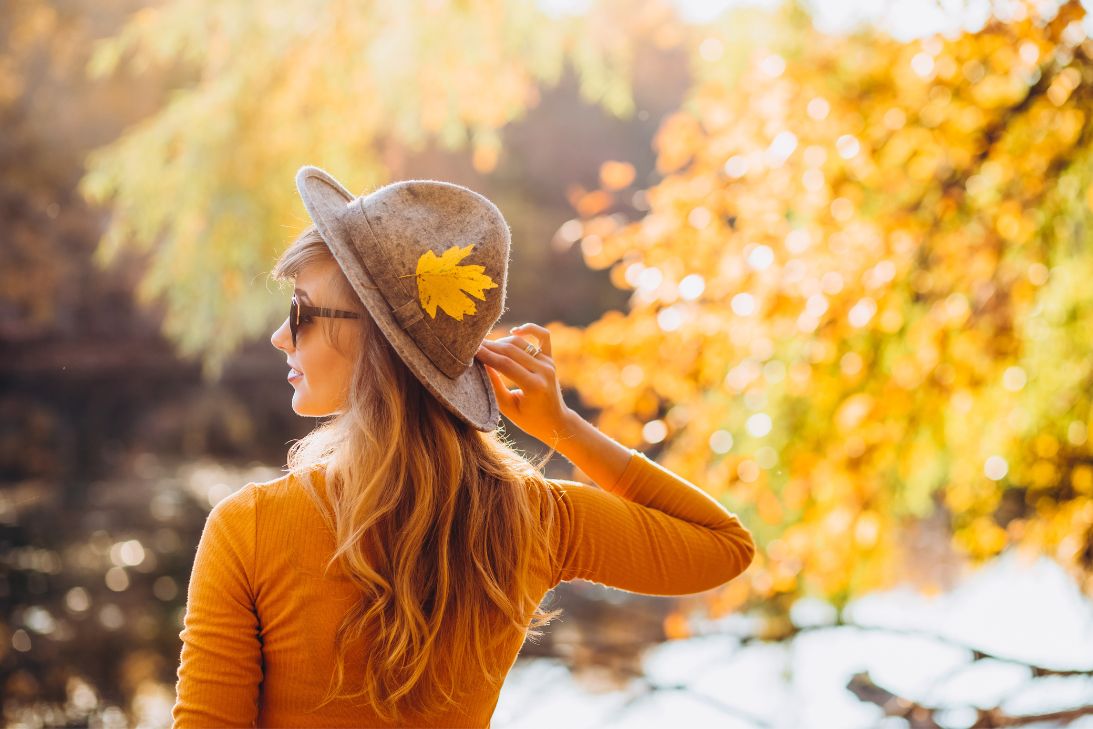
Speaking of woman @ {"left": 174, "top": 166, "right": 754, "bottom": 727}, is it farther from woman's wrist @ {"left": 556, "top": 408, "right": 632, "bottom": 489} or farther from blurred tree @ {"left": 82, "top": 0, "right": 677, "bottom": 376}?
blurred tree @ {"left": 82, "top": 0, "right": 677, "bottom": 376}

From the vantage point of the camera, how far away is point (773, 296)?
7.75 feet

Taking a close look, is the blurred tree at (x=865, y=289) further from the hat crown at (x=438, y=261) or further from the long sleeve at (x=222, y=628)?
the long sleeve at (x=222, y=628)

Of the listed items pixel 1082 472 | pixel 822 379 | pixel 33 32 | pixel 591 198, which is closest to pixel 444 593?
pixel 822 379

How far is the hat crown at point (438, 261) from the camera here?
3.12 ft

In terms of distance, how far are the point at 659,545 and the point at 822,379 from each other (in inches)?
58.6

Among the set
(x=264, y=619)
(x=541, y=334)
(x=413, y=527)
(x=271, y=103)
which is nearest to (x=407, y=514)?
(x=413, y=527)

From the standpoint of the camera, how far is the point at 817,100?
7.68 feet

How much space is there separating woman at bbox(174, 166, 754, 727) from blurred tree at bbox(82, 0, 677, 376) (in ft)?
8.16

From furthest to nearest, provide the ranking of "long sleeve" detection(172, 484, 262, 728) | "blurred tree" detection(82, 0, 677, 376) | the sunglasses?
"blurred tree" detection(82, 0, 677, 376), the sunglasses, "long sleeve" detection(172, 484, 262, 728)

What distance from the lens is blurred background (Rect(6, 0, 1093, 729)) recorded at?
2.31 metres

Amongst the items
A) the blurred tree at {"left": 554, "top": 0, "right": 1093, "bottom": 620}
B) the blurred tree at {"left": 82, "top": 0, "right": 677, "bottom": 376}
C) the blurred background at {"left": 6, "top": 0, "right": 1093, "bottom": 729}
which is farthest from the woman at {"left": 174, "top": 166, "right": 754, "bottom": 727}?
the blurred tree at {"left": 82, "top": 0, "right": 677, "bottom": 376}

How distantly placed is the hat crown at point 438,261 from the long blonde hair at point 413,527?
45 mm

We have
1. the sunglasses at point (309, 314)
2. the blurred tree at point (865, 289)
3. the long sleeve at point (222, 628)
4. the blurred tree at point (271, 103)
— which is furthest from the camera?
the blurred tree at point (271, 103)

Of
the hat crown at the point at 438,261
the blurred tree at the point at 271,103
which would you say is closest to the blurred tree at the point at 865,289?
the blurred tree at the point at 271,103
